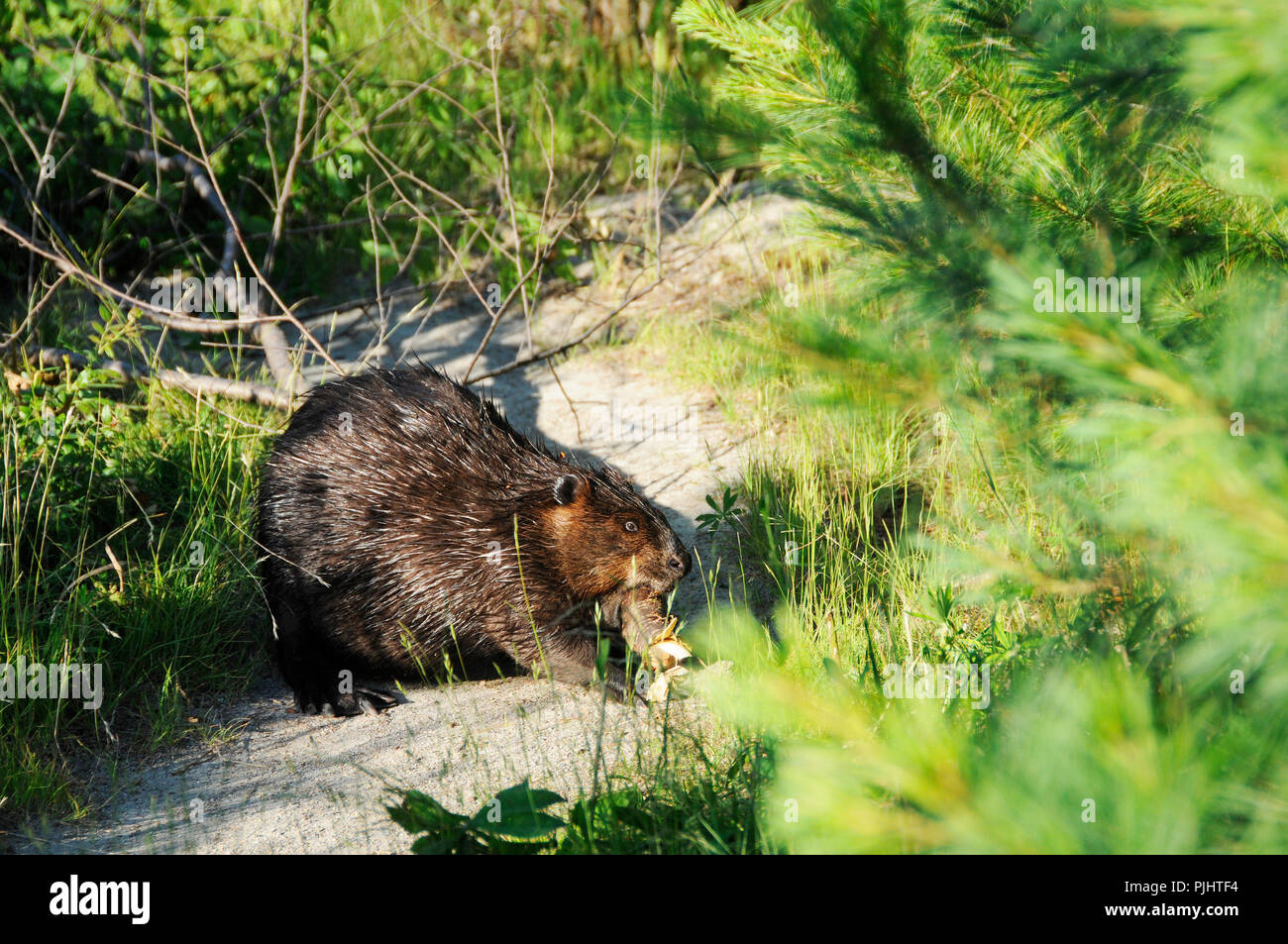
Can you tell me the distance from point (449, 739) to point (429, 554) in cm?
80

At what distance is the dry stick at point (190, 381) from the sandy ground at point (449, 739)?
0.52 meters

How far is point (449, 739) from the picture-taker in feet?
11.4

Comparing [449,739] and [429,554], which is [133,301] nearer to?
[429,554]

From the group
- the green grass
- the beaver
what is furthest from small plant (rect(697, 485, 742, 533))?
the green grass

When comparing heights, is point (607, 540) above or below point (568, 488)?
below

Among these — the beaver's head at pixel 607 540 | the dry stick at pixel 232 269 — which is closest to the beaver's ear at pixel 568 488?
the beaver's head at pixel 607 540

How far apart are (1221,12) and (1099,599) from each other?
3.37 feet

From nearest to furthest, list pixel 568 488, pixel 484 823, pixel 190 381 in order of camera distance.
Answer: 1. pixel 484 823
2. pixel 568 488
3. pixel 190 381

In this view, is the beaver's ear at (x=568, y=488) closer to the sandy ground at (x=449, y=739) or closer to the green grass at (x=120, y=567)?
the sandy ground at (x=449, y=739)

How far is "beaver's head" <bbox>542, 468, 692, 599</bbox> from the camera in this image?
3.91 metres

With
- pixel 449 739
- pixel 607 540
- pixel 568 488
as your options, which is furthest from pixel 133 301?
pixel 449 739

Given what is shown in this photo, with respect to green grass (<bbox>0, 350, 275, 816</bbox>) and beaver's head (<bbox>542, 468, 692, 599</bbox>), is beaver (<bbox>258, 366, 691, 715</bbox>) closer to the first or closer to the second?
beaver's head (<bbox>542, 468, 692, 599</bbox>)

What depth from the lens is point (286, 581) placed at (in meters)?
3.99

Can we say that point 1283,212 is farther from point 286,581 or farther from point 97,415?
point 97,415
